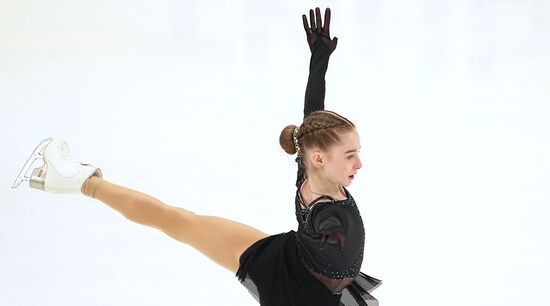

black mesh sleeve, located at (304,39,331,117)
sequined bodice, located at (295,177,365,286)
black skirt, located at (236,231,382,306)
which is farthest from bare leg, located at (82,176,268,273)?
black mesh sleeve, located at (304,39,331,117)

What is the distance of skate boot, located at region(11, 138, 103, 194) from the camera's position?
378 cm

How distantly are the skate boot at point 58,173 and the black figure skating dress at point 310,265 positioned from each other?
1.06 metres

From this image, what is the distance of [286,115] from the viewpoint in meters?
5.21

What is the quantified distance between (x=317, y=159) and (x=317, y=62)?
2.33 ft

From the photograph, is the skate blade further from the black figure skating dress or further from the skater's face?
the skater's face

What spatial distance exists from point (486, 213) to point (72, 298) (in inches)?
96.1

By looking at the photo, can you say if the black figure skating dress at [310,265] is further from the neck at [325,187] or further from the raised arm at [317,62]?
the raised arm at [317,62]

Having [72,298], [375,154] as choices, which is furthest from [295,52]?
[72,298]

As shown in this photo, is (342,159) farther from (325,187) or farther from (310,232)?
(310,232)

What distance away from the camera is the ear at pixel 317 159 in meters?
2.95

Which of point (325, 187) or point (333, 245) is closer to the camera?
point (333, 245)

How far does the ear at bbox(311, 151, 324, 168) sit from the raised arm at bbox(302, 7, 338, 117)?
465 millimetres

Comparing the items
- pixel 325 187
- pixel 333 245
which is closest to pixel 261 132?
pixel 325 187

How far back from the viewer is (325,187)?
3014 millimetres
